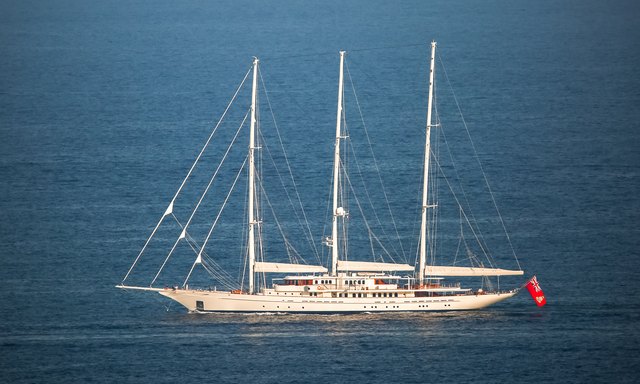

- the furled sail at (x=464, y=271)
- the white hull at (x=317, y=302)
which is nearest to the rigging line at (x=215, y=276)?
the white hull at (x=317, y=302)

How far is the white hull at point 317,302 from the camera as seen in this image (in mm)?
183375

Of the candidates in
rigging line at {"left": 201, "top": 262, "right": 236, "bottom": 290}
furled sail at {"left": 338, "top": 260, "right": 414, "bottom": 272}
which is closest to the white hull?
furled sail at {"left": 338, "top": 260, "right": 414, "bottom": 272}

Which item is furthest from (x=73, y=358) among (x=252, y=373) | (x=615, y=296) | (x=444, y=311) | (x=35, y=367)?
(x=615, y=296)

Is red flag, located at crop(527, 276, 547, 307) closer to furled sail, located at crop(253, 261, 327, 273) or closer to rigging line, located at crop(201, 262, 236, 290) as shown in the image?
furled sail, located at crop(253, 261, 327, 273)

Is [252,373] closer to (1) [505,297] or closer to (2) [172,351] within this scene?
(2) [172,351]

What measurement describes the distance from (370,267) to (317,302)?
6.07 meters

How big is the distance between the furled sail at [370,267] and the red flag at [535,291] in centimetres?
1121

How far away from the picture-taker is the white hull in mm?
183375

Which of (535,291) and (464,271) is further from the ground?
(464,271)

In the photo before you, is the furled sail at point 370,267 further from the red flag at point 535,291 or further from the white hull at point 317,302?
the red flag at point 535,291

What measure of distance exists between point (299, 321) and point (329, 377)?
16.7m

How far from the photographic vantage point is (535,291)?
18488cm

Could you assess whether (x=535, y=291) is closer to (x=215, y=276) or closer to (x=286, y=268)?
(x=286, y=268)

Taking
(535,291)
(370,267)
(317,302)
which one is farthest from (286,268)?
(535,291)
